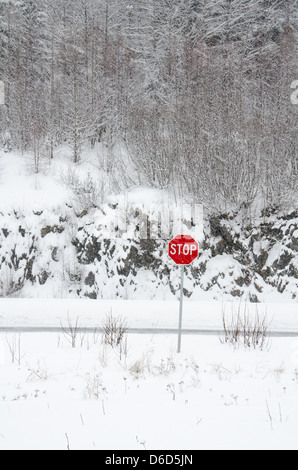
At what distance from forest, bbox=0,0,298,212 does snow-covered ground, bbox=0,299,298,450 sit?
10.4m

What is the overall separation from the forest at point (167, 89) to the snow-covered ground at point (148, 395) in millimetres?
10389

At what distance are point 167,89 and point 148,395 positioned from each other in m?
20.6

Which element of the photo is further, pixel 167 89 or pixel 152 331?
pixel 167 89

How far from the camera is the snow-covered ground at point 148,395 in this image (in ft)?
11.2

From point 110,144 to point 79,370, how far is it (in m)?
16.6

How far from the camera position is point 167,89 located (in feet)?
71.5

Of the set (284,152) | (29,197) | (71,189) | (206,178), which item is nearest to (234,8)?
(284,152)

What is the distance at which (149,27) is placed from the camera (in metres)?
22.8

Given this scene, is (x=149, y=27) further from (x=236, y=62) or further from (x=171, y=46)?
(x=236, y=62)

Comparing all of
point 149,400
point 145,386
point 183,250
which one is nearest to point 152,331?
point 183,250

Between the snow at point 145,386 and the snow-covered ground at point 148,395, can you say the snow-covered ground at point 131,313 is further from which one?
the snow-covered ground at point 148,395

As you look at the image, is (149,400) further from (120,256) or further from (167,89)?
(167,89)

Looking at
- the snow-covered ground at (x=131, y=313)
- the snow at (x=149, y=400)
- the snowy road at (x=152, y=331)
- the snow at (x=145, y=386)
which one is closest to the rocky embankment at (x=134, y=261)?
the snow-covered ground at (x=131, y=313)

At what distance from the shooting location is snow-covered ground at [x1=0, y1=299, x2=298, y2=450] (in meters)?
3.41
